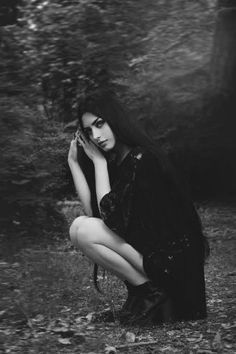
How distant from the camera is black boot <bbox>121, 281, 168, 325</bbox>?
172 inches

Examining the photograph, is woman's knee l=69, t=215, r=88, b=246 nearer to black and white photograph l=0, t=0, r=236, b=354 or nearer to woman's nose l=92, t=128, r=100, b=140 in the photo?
black and white photograph l=0, t=0, r=236, b=354

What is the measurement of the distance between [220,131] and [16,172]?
4103 mm

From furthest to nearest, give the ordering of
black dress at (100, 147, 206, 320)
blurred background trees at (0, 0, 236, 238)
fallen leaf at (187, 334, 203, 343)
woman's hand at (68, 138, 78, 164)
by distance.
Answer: blurred background trees at (0, 0, 236, 238) → woman's hand at (68, 138, 78, 164) → black dress at (100, 147, 206, 320) → fallen leaf at (187, 334, 203, 343)

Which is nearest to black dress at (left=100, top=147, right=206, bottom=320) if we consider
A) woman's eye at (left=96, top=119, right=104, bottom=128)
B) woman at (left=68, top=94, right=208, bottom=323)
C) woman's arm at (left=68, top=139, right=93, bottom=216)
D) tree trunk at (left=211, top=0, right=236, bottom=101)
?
woman at (left=68, top=94, right=208, bottom=323)

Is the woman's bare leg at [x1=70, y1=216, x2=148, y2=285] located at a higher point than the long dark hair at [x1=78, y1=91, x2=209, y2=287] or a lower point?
lower

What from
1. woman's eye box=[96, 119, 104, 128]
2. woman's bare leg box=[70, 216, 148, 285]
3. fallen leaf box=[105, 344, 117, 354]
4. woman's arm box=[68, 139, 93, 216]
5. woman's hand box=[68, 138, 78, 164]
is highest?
woman's eye box=[96, 119, 104, 128]

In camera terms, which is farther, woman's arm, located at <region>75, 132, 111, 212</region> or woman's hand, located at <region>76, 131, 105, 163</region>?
woman's hand, located at <region>76, 131, 105, 163</region>

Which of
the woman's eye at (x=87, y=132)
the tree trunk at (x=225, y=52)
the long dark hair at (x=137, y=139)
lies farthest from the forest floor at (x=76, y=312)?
the tree trunk at (x=225, y=52)

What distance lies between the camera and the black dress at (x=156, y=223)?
4316mm

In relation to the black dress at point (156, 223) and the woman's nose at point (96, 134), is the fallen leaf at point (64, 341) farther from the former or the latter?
the woman's nose at point (96, 134)

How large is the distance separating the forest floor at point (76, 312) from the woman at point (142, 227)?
17cm

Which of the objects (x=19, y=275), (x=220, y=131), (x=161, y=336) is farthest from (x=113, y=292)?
(x=220, y=131)

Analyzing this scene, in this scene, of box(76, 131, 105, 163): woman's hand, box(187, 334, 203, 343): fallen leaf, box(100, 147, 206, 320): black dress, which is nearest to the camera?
box(187, 334, 203, 343): fallen leaf

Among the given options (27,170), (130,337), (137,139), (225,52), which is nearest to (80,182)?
(137,139)
